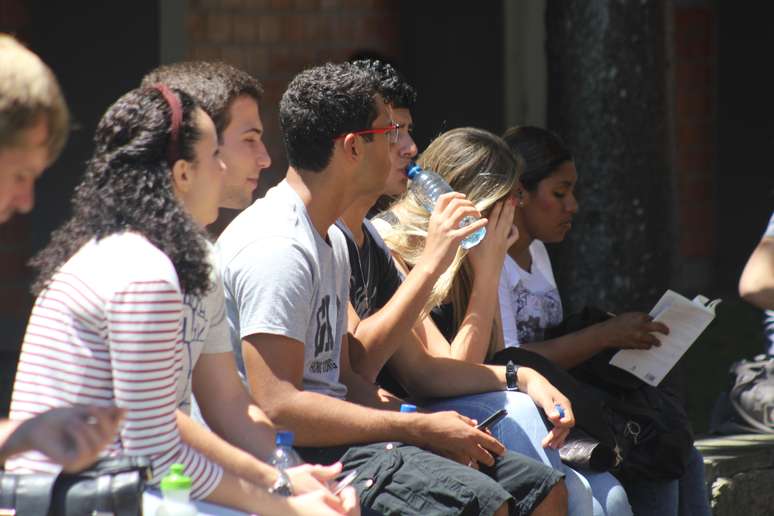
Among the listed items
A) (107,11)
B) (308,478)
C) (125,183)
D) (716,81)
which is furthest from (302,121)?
(716,81)

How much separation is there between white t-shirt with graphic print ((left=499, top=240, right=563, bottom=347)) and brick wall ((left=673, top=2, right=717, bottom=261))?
5817 mm

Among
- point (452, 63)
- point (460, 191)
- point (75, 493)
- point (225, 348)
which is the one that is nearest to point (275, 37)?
point (452, 63)

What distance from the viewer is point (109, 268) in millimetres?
2775

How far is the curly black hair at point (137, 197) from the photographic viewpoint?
292 centimetres

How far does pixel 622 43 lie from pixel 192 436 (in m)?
3.53

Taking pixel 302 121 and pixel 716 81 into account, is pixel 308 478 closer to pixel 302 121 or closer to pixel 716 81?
pixel 302 121

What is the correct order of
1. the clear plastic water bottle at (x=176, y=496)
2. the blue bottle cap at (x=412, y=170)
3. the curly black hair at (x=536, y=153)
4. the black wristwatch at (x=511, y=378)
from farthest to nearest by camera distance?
the curly black hair at (x=536, y=153)
the blue bottle cap at (x=412, y=170)
the black wristwatch at (x=511, y=378)
the clear plastic water bottle at (x=176, y=496)

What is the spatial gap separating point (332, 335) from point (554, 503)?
77cm

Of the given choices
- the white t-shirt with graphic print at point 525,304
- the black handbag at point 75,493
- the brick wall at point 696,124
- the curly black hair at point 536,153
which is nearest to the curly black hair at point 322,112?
the white t-shirt with graphic print at point 525,304

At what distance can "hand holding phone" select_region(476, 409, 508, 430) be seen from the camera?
3.81 meters

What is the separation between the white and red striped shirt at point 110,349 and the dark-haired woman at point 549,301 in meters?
1.95

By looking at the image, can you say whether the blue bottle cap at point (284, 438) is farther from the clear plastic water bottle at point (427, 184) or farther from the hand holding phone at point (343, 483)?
the clear plastic water bottle at point (427, 184)

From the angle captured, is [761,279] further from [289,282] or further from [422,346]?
[289,282]

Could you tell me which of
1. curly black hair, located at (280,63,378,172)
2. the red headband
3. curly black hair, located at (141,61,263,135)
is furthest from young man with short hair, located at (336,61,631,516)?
the red headband
